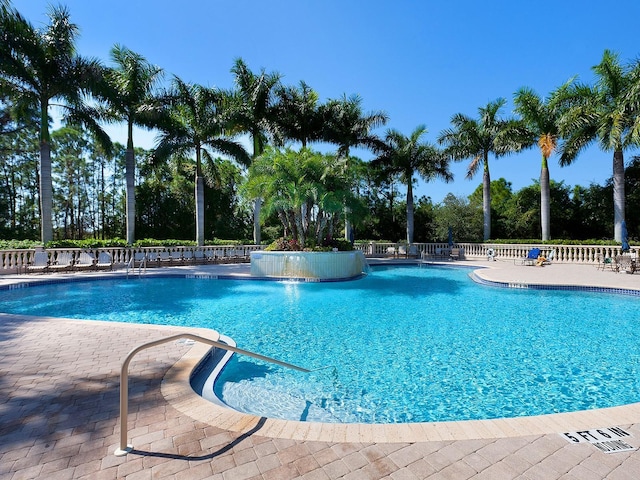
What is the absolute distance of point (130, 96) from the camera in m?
18.7

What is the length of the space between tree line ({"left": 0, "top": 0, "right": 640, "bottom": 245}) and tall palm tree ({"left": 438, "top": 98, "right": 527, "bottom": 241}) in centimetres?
9

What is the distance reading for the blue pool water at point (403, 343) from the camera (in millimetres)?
4219

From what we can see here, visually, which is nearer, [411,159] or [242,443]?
[242,443]

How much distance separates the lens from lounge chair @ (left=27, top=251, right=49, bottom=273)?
48.7 feet

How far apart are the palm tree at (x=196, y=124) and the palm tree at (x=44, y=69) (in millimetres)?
4223

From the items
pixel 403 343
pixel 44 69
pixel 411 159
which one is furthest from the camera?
pixel 411 159

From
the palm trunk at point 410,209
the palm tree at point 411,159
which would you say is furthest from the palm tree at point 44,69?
the palm trunk at point 410,209

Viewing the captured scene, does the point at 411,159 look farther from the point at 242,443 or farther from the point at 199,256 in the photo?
the point at 242,443

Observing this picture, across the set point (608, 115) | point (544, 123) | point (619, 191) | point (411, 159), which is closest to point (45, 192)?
point (411, 159)

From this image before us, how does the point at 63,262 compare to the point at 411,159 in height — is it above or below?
below

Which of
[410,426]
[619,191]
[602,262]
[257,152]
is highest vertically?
[257,152]

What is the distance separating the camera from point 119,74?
18781mm

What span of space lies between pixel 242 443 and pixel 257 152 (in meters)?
21.7

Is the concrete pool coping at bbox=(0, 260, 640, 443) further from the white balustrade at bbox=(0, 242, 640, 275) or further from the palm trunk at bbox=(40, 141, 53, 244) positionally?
the palm trunk at bbox=(40, 141, 53, 244)
